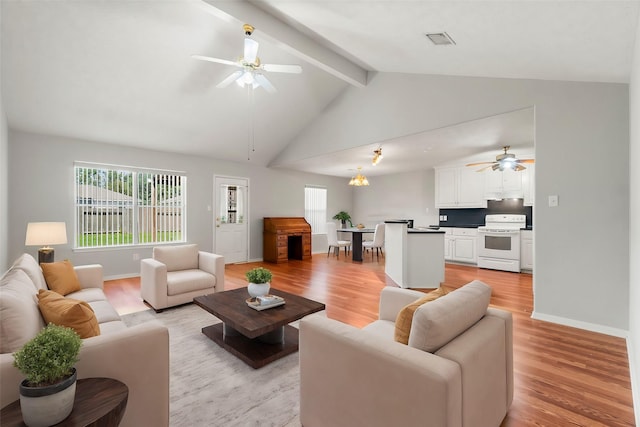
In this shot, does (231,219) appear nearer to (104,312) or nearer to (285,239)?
(285,239)

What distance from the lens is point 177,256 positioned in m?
4.02

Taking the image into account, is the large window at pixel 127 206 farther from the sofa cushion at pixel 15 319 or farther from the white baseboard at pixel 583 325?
the white baseboard at pixel 583 325

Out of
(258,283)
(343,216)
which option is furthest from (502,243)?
(258,283)

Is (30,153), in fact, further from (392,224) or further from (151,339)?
(392,224)

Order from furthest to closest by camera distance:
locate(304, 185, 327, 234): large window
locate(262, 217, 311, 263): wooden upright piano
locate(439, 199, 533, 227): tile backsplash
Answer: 1. locate(304, 185, 327, 234): large window
2. locate(262, 217, 311, 263): wooden upright piano
3. locate(439, 199, 533, 227): tile backsplash

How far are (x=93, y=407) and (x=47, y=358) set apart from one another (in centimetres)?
24

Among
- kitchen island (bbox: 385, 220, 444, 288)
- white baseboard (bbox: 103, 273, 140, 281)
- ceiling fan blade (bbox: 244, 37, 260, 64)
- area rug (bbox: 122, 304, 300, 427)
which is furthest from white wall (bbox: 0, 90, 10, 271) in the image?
kitchen island (bbox: 385, 220, 444, 288)

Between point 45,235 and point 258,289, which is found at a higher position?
point 45,235

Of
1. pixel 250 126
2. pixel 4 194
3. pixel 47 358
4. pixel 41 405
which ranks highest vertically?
pixel 250 126

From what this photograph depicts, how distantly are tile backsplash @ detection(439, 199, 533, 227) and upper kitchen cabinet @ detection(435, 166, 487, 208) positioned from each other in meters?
0.22

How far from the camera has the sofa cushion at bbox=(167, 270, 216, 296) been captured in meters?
3.50

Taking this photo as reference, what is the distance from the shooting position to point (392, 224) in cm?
503

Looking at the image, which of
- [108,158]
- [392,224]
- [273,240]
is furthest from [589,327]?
[108,158]

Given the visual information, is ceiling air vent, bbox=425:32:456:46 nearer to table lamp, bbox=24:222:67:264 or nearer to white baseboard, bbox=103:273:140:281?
table lamp, bbox=24:222:67:264
